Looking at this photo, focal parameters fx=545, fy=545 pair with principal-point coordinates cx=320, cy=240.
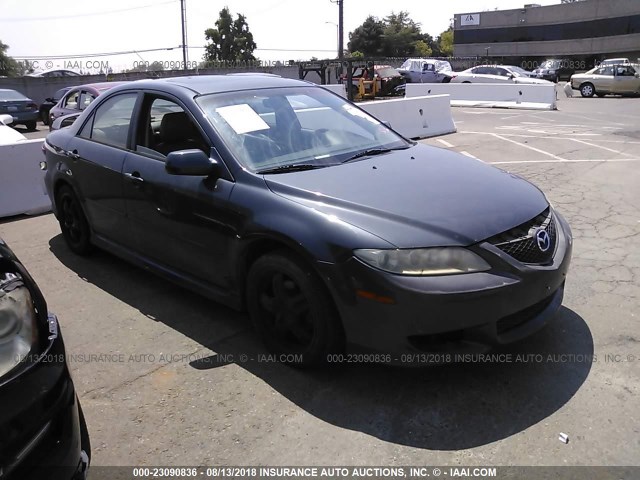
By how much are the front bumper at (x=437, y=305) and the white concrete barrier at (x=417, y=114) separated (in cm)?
891

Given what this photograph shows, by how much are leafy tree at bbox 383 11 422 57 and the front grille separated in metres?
91.7

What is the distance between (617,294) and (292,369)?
2.58 metres

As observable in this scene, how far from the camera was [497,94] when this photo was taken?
67.2 feet

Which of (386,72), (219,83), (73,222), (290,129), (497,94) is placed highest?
(386,72)

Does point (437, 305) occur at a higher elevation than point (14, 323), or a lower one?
lower

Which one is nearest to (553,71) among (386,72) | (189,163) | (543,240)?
(386,72)

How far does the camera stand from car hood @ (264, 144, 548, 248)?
281 cm

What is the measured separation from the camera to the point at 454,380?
10.1 ft

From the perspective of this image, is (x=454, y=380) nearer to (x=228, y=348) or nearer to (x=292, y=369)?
(x=292, y=369)

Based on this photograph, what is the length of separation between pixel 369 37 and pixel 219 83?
90856mm

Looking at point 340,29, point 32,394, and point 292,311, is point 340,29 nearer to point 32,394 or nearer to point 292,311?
point 292,311

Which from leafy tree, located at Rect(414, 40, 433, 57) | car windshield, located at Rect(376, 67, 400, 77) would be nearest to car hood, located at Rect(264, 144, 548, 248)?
car windshield, located at Rect(376, 67, 400, 77)

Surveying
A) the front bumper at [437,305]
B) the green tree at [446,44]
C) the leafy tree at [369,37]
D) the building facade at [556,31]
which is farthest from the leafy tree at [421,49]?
the front bumper at [437,305]

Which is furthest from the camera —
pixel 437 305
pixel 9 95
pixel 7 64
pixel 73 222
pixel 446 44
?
pixel 446 44
